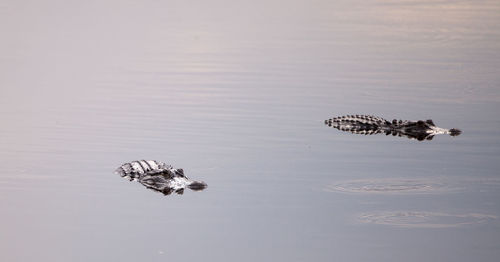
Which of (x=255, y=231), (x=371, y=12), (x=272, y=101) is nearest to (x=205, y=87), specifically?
(x=272, y=101)

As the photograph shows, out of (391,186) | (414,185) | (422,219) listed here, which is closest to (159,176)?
(391,186)

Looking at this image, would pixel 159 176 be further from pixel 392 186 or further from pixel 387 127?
pixel 387 127

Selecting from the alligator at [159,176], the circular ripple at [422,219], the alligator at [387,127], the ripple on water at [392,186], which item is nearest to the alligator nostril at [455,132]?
the alligator at [387,127]

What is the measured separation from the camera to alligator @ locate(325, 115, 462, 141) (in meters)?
24.4

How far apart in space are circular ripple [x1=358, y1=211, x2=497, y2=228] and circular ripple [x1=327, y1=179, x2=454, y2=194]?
158 centimetres

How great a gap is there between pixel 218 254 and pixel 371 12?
47.8 meters

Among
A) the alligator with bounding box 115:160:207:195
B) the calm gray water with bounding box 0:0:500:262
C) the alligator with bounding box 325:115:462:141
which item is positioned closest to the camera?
the calm gray water with bounding box 0:0:500:262

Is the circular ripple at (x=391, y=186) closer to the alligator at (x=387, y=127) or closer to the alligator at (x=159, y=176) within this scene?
the alligator at (x=159, y=176)

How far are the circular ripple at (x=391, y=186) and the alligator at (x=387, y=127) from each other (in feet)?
16.8

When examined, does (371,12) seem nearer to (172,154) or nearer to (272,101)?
(272,101)

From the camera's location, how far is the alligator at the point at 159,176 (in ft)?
60.5

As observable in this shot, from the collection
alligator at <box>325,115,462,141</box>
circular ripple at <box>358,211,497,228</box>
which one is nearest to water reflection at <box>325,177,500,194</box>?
circular ripple at <box>358,211,497,228</box>

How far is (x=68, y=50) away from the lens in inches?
1650

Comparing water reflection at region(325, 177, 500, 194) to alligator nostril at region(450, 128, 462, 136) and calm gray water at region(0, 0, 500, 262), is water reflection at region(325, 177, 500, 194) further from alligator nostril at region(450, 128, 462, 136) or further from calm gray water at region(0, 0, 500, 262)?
alligator nostril at region(450, 128, 462, 136)
